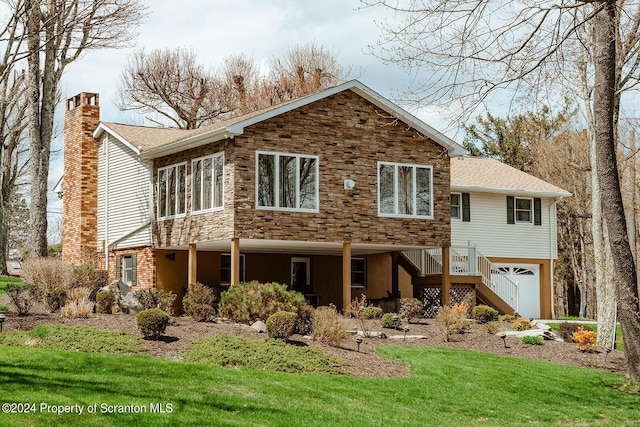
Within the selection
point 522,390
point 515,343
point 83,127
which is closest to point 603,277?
point 515,343

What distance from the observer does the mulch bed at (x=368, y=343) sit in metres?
15.9

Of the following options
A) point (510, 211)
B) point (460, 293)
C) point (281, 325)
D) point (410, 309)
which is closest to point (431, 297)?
point (460, 293)

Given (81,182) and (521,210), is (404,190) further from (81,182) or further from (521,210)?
(81,182)

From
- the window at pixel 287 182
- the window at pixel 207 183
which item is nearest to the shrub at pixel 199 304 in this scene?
the window at pixel 207 183

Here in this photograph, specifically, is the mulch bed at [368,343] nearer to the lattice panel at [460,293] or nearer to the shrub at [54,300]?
the shrub at [54,300]

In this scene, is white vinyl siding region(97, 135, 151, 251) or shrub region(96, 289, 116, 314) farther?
white vinyl siding region(97, 135, 151, 251)

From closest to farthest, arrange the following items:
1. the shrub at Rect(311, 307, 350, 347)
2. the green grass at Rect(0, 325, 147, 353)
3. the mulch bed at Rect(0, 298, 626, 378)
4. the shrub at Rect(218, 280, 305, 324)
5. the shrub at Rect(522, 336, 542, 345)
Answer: the green grass at Rect(0, 325, 147, 353)
the mulch bed at Rect(0, 298, 626, 378)
the shrub at Rect(311, 307, 350, 347)
the shrub at Rect(218, 280, 305, 324)
the shrub at Rect(522, 336, 542, 345)

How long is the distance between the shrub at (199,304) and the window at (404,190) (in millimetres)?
5665

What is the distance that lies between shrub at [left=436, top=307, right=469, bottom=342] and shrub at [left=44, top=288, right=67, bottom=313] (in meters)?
8.86

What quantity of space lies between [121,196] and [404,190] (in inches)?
367

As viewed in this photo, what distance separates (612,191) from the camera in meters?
15.9

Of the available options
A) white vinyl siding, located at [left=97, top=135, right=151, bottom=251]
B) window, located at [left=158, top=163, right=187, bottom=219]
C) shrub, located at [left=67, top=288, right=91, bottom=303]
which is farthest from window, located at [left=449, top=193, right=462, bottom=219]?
shrub, located at [left=67, top=288, right=91, bottom=303]

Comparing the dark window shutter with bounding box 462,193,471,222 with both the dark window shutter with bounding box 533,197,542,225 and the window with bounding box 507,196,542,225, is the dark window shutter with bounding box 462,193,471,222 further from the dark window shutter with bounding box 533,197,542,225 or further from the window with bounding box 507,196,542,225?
the dark window shutter with bounding box 533,197,542,225

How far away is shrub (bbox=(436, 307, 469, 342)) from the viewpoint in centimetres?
2011
